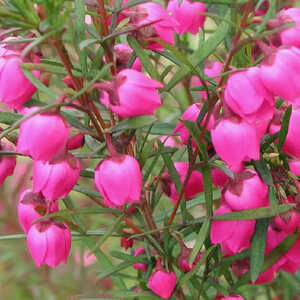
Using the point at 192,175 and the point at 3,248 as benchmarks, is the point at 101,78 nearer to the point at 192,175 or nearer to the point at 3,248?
the point at 192,175

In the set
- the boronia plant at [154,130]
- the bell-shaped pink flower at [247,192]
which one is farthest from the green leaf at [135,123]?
the bell-shaped pink flower at [247,192]

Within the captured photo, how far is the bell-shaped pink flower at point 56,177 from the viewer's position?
3.03 feet

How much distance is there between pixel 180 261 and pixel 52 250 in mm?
252

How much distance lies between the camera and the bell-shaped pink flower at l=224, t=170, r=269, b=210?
991 millimetres

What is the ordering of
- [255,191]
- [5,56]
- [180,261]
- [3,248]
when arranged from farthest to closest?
Answer: [3,248]
[180,261]
[255,191]
[5,56]

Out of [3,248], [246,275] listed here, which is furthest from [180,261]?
[3,248]

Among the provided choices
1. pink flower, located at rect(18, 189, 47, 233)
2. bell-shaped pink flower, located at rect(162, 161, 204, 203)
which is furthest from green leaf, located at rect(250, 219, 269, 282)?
pink flower, located at rect(18, 189, 47, 233)

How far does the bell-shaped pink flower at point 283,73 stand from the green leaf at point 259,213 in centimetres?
19

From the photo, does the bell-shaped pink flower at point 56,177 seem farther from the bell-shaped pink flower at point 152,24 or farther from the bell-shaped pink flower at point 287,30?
the bell-shaped pink flower at point 287,30

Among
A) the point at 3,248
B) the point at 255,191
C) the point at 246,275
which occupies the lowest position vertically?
the point at 3,248

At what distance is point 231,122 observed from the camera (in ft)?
2.94

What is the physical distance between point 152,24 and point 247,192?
1.04ft

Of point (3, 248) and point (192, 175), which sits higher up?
point (192, 175)

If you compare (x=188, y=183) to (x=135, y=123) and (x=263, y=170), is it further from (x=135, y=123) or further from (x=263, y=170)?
(x=135, y=123)
